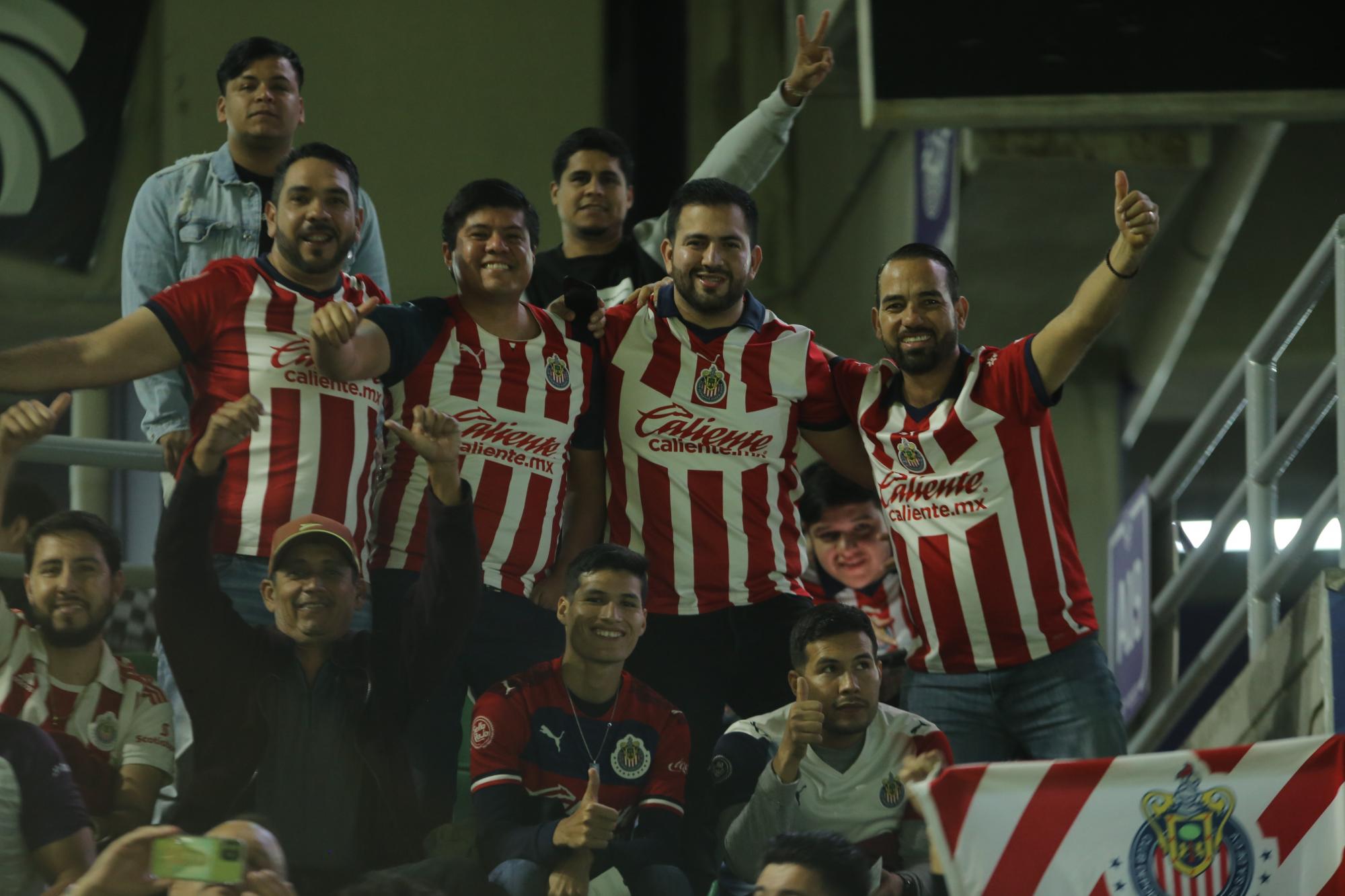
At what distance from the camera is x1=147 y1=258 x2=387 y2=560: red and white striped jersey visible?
14.1 ft

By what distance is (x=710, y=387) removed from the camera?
15.3 ft

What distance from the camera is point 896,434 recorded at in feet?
14.9

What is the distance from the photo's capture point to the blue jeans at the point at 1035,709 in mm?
4375

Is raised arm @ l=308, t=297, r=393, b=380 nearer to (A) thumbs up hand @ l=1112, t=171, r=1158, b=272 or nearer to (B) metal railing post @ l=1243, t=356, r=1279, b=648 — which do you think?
(A) thumbs up hand @ l=1112, t=171, r=1158, b=272

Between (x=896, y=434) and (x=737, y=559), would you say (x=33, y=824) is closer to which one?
(x=737, y=559)

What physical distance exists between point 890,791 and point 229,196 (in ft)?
7.69

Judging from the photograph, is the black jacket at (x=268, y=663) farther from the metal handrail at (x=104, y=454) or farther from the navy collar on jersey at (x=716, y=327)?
the metal handrail at (x=104, y=454)

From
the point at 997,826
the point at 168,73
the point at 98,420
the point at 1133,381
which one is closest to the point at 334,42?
the point at 168,73

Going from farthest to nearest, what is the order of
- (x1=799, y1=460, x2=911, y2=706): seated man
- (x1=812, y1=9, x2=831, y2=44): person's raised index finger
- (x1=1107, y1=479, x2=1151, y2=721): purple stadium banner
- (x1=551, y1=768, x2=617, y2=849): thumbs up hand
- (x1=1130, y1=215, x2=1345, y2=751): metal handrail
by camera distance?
(x1=1107, y1=479, x2=1151, y2=721): purple stadium banner, (x1=799, y1=460, x2=911, y2=706): seated man, (x1=812, y1=9, x2=831, y2=44): person's raised index finger, (x1=1130, y1=215, x2=1345, y2=751): metal handrail, (x1=551, y1=768, x2=617, y2=849): thumbs up hand

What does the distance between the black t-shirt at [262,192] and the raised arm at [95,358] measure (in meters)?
0.56

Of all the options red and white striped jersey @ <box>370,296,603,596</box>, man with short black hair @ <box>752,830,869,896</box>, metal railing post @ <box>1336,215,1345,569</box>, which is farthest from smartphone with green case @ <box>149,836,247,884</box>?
metal railing post @ <box>1336,215,1345,569</box>

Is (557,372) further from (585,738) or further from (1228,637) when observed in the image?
(1228,637)

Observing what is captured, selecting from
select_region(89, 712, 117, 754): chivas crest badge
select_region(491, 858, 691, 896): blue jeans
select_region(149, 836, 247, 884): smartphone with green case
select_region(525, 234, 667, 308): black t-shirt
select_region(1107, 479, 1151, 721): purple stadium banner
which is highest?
select_region(525, 234, 667, 308): black t-shirt

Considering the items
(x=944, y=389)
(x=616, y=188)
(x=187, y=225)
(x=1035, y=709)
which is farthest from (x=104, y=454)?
(x=1035, y=709)
